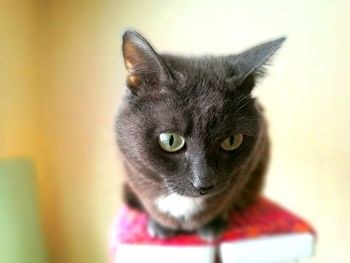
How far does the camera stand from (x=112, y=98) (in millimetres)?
1475

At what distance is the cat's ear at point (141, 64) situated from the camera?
774 millimetres

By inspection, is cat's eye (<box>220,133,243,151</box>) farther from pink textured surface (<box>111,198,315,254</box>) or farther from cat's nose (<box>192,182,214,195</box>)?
pink textured surface (<box>111,198,315,254</box>)

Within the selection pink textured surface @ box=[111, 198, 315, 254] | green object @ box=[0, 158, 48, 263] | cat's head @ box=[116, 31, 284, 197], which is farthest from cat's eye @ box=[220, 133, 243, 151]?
green object @ box=[0, 158, 48, 263]

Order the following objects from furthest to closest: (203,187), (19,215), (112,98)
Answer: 1. (112,98)
2. (19,215)
3. (203,187)

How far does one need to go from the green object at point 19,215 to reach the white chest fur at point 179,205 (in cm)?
53

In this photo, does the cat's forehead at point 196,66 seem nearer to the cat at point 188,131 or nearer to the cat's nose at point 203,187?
the cat at point 188,131

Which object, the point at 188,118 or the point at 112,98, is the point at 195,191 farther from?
the point at 112,98

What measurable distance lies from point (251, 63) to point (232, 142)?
0.16 metres

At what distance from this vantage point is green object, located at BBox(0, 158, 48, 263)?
122cm

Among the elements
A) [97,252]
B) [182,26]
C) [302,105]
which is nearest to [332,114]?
[302,105]

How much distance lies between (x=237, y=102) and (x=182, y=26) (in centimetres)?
66

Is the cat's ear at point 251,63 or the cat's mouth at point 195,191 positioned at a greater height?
the cat's ear at point 251,63

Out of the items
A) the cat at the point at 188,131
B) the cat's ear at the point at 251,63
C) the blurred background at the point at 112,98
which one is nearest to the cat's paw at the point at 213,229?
the cat at the point at 188,131

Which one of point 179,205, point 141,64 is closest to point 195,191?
point 179,205
